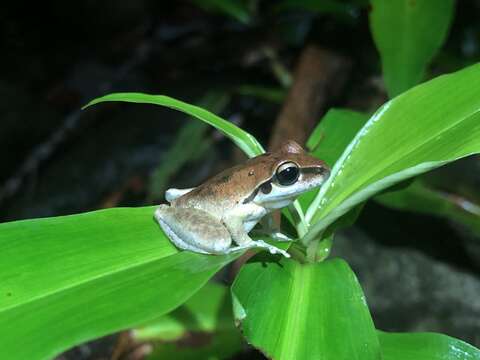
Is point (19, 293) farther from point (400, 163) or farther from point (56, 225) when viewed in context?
point (400, 163)

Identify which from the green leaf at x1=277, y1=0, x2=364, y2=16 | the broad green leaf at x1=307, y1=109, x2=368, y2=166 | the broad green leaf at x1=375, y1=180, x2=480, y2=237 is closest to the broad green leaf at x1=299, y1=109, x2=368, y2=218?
the broad green leaf at x1=307, y1=109, x2=368, y2=166

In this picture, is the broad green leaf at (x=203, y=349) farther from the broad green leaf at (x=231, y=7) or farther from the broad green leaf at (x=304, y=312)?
the broad green leaf at (x=231, y=7)

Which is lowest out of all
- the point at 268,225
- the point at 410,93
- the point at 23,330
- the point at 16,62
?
the point at 16,62

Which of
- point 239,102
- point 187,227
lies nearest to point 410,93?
point 187,227

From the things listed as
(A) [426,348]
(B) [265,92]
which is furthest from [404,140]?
(B) [265,92]

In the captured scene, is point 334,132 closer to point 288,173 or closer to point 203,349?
point 288,173

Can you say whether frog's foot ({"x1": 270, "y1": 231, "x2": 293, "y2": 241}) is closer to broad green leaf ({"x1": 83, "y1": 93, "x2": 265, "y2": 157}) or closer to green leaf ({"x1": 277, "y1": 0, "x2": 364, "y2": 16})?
broad green leaf ({"x1": 83, "y1": 93, "x2": 265, "y2": 157})
